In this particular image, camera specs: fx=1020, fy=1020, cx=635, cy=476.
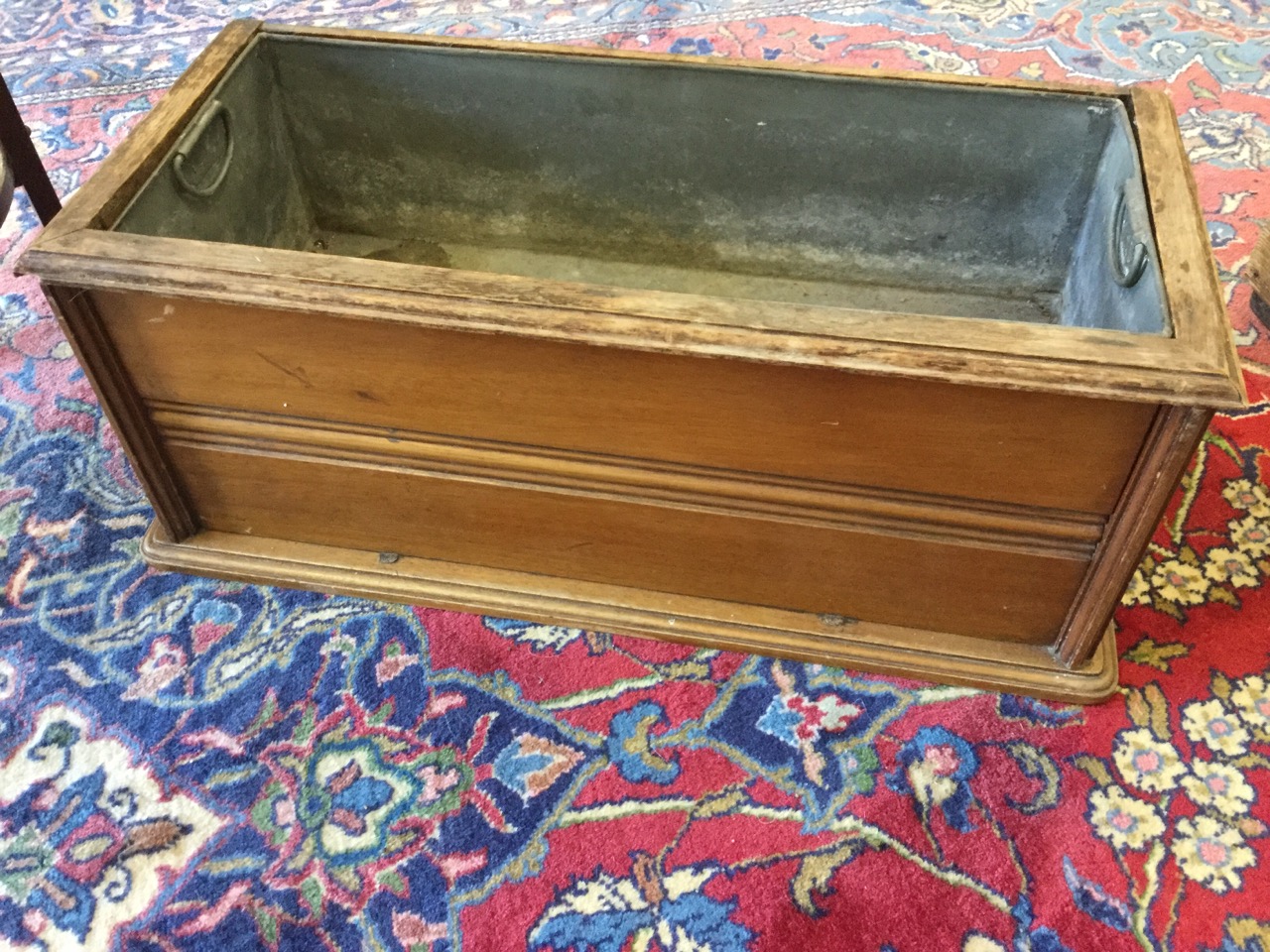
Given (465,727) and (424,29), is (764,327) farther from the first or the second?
(424,29)

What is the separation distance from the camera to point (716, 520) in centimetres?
110

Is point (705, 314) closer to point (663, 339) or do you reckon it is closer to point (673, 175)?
point (663, 339)

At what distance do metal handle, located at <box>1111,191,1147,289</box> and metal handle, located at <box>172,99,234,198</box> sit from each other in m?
1.01

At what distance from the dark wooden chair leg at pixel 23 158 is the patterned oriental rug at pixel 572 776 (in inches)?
19.3

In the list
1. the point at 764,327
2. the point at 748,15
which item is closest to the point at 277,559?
the point at 764,327

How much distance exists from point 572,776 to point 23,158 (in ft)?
4.28

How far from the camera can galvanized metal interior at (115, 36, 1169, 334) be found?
1283 millimetres

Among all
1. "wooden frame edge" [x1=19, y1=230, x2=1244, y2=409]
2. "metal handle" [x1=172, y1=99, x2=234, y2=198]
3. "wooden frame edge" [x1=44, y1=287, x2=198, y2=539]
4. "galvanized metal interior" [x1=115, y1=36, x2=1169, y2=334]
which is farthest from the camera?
"galvanized metal interior" [x1=115, y1=36, x2=1169, y2=334]

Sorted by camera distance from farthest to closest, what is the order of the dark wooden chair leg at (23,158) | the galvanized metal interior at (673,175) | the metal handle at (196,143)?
the dark wooden chair leg at (23,158) → the galvanized metal interior at (673,175) → the metal handle at (196,143)

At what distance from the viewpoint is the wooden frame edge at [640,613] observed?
116 cm

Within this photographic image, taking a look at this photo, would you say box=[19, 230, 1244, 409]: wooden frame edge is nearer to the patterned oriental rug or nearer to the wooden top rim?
the wooden top rim

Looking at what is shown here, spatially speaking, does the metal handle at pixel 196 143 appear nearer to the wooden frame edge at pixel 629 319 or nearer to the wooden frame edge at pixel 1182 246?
the wooden frame edge at pixel 629 319

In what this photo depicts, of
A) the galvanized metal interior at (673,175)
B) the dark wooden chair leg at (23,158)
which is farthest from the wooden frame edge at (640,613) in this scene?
the dark wooden chair leg at (23,158)

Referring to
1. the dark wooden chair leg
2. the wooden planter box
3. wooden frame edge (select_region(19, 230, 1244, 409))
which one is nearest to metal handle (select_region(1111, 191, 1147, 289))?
the wooden planter box
